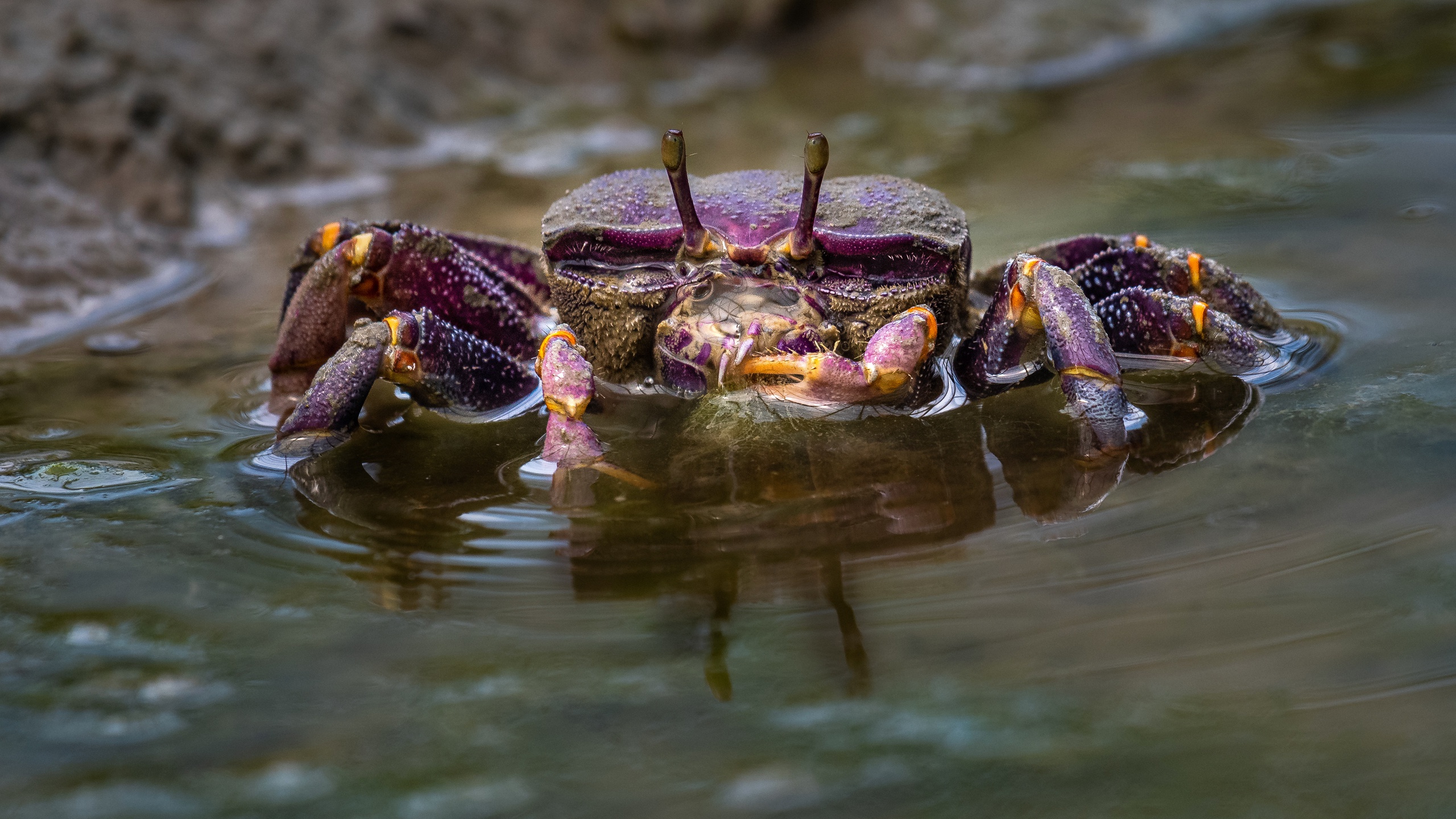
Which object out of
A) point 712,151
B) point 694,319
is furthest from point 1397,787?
point 712,151

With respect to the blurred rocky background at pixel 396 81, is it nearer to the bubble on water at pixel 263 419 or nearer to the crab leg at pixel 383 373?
the bubble on water at pixel 263 419

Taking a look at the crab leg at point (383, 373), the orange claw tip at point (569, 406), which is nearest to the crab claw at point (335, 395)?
the crab leg at point (383, 373)

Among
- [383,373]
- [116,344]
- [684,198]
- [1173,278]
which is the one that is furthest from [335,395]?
[1173,278]

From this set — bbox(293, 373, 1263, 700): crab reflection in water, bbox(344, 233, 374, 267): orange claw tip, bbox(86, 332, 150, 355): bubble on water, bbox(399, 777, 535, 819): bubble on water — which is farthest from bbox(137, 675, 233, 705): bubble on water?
bbox(86, 332, 150, 355): bubble on water

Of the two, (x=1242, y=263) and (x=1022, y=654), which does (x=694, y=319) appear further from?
(x=1242, y=263)

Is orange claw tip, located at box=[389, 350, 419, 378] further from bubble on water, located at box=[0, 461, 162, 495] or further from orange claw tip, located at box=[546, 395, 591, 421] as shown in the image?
bubble on water, located at box=[0, 461, 162, 495]

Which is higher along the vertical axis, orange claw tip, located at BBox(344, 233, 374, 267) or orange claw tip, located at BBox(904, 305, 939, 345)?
orange claw tip, located at BBox(344, 233, 374, 267)
